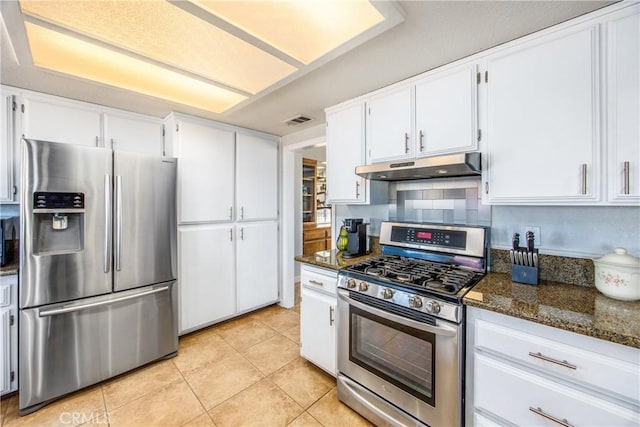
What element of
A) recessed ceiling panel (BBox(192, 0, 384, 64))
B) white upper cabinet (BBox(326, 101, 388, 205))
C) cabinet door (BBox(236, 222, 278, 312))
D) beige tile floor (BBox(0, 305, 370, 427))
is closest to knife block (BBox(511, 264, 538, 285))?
white upper cabinet (BBox(326, 101, 388, 205))

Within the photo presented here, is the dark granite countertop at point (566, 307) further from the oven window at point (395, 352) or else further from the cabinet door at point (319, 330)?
the cabinet door at point (319, 330)

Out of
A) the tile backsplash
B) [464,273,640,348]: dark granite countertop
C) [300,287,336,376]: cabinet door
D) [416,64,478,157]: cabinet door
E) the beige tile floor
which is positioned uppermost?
[416,64,478,157]: cabinet door

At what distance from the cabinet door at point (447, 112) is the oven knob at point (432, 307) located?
39.0 inches

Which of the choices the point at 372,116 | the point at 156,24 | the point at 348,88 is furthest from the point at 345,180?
the point at 156,24

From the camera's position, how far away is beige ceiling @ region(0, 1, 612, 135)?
4.12ft

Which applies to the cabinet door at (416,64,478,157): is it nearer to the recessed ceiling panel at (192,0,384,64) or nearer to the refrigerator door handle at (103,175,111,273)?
the recessed ceiling panel at (192,0,384,64)

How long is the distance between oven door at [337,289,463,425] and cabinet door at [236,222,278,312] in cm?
165

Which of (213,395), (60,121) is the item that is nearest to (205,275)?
(213,395)

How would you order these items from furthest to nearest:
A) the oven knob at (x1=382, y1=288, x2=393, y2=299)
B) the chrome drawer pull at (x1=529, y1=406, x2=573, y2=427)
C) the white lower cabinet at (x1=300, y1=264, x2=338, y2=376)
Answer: the white lower cabinet at (x1=300, y1=264, x2=338, y2=376), the oven knob at (x1=382, y1=288, x2=393, y2=299), the chrome drawer pull at (x1=529, y1=406, x2=573, y2=427)

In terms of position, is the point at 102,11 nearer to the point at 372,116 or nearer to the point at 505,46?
the point at 372,116

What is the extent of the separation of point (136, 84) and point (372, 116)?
1989mm

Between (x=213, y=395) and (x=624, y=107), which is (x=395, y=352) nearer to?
(x=213, y=395)

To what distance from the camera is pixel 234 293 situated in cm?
307

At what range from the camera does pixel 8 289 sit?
1.79 metres
